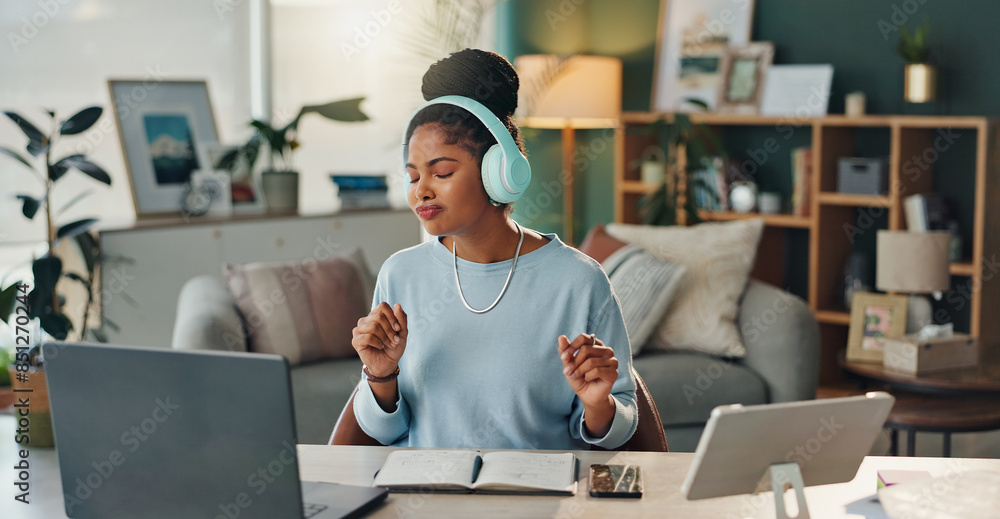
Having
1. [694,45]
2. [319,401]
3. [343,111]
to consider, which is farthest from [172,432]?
[694,45]

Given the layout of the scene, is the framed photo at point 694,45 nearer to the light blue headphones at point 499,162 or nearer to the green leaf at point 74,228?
the green leaf at point 74,228

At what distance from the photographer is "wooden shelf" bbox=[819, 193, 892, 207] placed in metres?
3.81

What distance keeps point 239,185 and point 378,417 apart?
2.69 meters

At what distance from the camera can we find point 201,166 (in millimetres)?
3822

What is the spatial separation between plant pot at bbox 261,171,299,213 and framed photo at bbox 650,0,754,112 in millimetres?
1829

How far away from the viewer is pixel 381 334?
1.29 m

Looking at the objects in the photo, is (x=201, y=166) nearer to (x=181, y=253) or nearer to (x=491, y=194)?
(x=181, y=253)

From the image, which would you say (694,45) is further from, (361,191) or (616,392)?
(616,392)

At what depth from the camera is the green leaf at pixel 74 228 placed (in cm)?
288

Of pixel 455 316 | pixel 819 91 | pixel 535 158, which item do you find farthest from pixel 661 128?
pixel 455 316

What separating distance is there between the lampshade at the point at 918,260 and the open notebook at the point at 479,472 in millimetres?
2036

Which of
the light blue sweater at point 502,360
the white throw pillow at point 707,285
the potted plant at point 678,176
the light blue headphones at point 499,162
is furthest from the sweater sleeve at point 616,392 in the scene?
the potted plant at point 678,176

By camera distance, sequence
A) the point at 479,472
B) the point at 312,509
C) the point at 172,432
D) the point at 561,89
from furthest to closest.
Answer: the point at 561,89
the point at 479,472
the point at 312,509
the point at 172,432
